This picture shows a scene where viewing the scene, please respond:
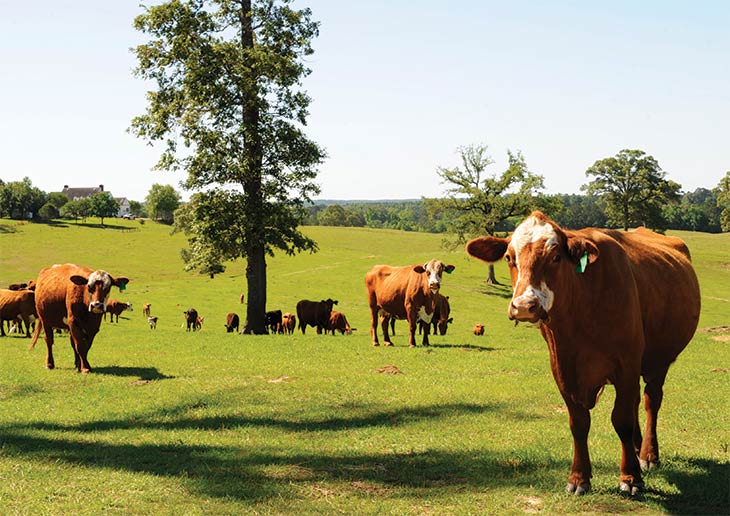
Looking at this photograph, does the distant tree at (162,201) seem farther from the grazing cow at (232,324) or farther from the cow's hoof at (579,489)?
the cow's hoof at (579,489)

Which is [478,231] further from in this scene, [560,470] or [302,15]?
[560,470]

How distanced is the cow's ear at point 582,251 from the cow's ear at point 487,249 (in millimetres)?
816

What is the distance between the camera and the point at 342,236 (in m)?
112

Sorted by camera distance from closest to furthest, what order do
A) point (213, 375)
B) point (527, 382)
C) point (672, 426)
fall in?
point (672, 426) < point (527, 382) < point (213, 375)

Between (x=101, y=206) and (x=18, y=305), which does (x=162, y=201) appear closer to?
(x=101, y=206)

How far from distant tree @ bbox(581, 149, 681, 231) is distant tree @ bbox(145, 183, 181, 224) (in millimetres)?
97693

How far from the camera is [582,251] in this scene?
685 cm

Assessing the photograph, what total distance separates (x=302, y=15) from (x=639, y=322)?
25.6m

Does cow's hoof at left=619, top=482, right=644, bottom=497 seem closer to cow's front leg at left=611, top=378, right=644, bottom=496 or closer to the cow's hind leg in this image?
cow's front leg at left=611, top=378, right=644, bottom=496

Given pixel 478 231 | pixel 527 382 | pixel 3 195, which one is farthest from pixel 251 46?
pixel 3 195

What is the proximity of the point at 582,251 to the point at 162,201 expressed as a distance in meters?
151

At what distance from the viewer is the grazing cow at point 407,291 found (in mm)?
21500

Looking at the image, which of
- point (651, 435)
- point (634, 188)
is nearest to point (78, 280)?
point (651, 435)

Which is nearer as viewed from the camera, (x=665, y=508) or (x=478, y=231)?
(x=665, y=508)
